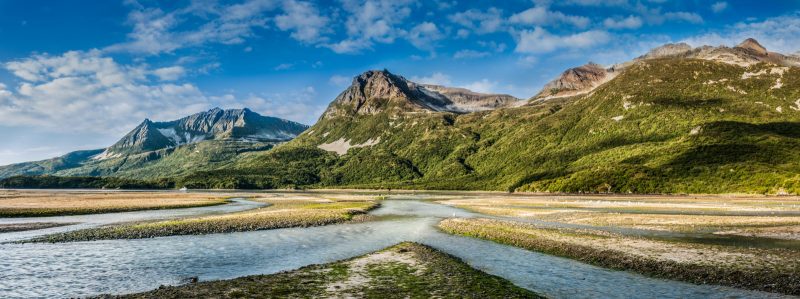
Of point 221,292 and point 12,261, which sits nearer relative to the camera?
point 221,292

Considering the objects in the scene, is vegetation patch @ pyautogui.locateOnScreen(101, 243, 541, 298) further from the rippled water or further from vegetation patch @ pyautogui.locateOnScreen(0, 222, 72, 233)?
vegetation patch @ pyautogui.locateOnScreen(0, 222, 72, 233)

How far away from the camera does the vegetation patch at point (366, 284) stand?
67.9 ft

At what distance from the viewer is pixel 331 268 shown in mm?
27938

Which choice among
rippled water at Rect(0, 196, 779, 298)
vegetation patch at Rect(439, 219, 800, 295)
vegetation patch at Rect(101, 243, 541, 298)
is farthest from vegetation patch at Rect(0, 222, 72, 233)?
vegetation patch at Rect(439, 219, 800, 295)

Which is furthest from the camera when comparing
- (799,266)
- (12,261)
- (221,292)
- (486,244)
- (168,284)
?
(486,244)

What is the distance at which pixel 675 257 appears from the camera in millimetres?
31297

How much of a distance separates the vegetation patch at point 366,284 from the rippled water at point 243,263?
9.70 ft

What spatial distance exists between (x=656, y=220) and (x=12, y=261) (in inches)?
2854

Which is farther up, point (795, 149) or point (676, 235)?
point (795, 149)

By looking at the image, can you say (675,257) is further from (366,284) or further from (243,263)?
(243,263)

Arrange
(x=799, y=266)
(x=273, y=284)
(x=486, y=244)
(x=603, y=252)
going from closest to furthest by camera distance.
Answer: (x=273, y=284)
(x=799, y=266)
(x=603, y=252)
(x=486, y=244)

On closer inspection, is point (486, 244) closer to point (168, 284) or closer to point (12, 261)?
point (168, 284)

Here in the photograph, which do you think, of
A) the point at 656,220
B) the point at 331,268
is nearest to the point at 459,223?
the point at 656,220

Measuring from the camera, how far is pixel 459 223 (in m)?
58.0
